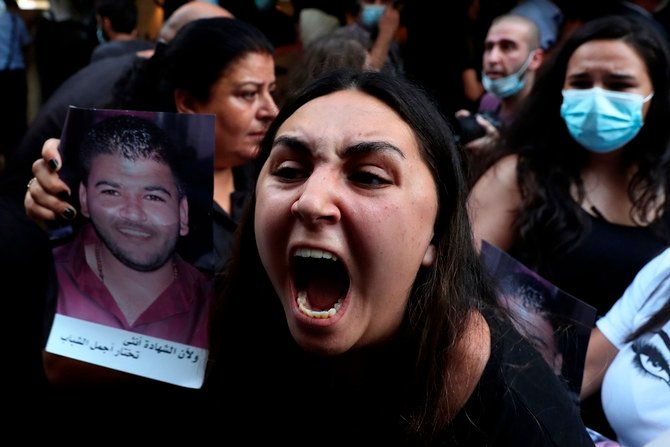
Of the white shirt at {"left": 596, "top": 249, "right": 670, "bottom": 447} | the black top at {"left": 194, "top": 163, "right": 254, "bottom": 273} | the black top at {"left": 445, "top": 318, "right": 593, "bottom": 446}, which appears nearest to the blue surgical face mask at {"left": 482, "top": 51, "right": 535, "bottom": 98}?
the black top at {"left": 194, "top": 163, "right": 254, "bottom": 273}

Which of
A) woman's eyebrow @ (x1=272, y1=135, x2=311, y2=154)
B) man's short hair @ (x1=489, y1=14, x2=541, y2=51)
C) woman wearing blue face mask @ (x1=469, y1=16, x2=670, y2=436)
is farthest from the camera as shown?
man's short hair @ (x1=489, y1=14, x2=541, y2=51)

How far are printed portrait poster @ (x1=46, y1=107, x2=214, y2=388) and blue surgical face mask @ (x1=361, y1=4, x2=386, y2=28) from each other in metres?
3.86

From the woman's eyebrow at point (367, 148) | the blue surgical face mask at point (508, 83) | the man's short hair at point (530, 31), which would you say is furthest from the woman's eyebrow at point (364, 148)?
the man's short hair at point (530, 31)

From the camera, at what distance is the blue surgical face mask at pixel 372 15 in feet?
17.8

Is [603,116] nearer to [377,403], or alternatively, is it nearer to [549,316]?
[549,316]

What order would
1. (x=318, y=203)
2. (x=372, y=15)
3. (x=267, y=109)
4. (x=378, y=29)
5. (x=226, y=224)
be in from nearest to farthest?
(x=318, y=203)
(x=226, y=224)
(x=267, y=109)
(x=378, y=29)
(x=372, y=15)

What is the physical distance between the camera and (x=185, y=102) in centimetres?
256

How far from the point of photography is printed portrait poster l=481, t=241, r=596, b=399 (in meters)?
1.84

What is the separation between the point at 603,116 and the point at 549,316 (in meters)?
1.15

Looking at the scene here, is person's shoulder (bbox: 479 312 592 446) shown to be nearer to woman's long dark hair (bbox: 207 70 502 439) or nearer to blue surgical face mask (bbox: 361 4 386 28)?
woman's long dark hair (bbox: 207 70 502 439)

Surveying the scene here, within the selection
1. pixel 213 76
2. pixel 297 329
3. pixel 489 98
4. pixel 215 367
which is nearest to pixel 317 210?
pixel 297 329

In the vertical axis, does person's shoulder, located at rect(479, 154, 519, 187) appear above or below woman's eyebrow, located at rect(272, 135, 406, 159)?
below

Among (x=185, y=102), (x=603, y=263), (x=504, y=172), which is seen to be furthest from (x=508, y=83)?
(x=185, y=102)

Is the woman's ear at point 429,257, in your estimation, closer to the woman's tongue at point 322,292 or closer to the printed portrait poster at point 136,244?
the woman's tongue at point 322,292
